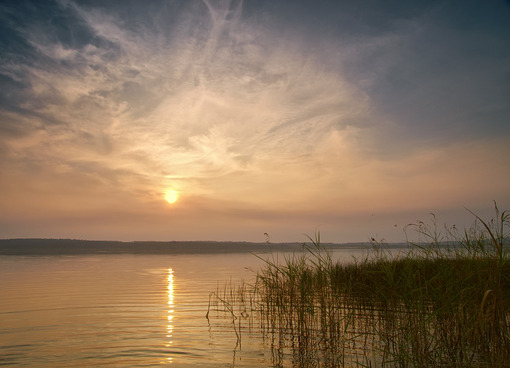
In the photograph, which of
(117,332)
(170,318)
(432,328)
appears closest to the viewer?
(432,328)

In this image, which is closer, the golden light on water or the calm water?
the calm water

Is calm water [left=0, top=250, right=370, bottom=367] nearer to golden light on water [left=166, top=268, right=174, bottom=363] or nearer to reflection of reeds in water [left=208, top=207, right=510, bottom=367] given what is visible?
golden light on water [left=166, top=268, right=174, bottom=363]

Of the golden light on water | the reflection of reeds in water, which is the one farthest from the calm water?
the reflection of reeds in water

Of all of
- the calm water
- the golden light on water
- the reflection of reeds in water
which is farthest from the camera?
the golden light on water

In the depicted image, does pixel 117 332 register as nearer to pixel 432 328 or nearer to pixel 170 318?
pixel 170 318

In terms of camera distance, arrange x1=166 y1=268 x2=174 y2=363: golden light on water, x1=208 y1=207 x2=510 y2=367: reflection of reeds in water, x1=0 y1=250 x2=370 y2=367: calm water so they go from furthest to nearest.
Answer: x1=166 y1=268 x2=174 y2=363: golden light on water < x1=0 y1=250 x2=370 y2=367: calm water < x1=208 y1=207 x2=510 y2=367: reflection of reeds in water

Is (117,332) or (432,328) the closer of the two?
(432,328)

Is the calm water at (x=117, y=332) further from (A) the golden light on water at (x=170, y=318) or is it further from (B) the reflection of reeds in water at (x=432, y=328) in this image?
(B) the reflection of reeds in water at (x=432, y=328)

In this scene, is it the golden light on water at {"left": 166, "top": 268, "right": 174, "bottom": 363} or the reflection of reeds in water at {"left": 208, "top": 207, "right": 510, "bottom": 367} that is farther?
the golden light on water at {"left": 166, "top": 268, "right": 174, "bottom": 363}

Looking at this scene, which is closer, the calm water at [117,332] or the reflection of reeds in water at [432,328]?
the reflection of reeds in water at [432,328]

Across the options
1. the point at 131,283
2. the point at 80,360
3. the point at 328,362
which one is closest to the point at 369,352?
the point at 328,362

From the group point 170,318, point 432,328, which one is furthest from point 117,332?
point 432,328

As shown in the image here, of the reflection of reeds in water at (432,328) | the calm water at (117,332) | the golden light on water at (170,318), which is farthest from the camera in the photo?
the golden light on water at (170,318)

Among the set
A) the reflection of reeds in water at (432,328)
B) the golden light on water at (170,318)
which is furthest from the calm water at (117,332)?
the reflection of reeds in water at (432,328)
